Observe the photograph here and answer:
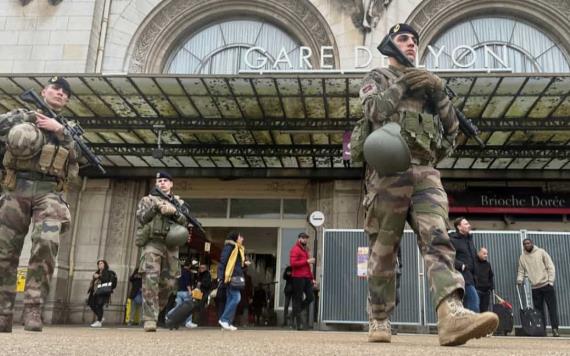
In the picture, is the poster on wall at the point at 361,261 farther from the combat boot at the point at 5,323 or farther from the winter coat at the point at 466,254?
the combat boot at the point at 5,323

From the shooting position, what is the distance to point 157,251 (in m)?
7.07

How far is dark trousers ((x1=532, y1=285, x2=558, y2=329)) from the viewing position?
31.5 ft

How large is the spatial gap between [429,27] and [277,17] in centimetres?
420

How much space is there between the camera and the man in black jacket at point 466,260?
27.8ft

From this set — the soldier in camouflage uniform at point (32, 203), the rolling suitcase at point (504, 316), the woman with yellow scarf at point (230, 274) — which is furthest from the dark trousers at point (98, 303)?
the rolling suitcase at point (504, 316)

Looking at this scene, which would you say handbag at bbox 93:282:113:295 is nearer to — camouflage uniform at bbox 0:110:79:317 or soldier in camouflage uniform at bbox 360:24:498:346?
camouflage uniform at bbox 0:110:79:317

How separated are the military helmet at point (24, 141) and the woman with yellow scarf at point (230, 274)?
4.69 metres

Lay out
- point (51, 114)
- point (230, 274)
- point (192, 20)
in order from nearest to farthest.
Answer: point (51, 114)
point (230, 274)
point (192, 20)

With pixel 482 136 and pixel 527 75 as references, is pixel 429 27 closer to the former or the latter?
pixel 482 136

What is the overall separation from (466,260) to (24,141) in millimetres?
6833

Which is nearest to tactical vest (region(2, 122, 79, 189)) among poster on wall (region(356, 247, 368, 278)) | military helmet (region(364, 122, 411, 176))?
military helmet (region(364, 122, 411, 176))

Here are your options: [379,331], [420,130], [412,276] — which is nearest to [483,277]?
[412,276]

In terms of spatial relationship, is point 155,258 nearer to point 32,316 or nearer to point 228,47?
point 32,316

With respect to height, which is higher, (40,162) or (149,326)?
(40,162)
